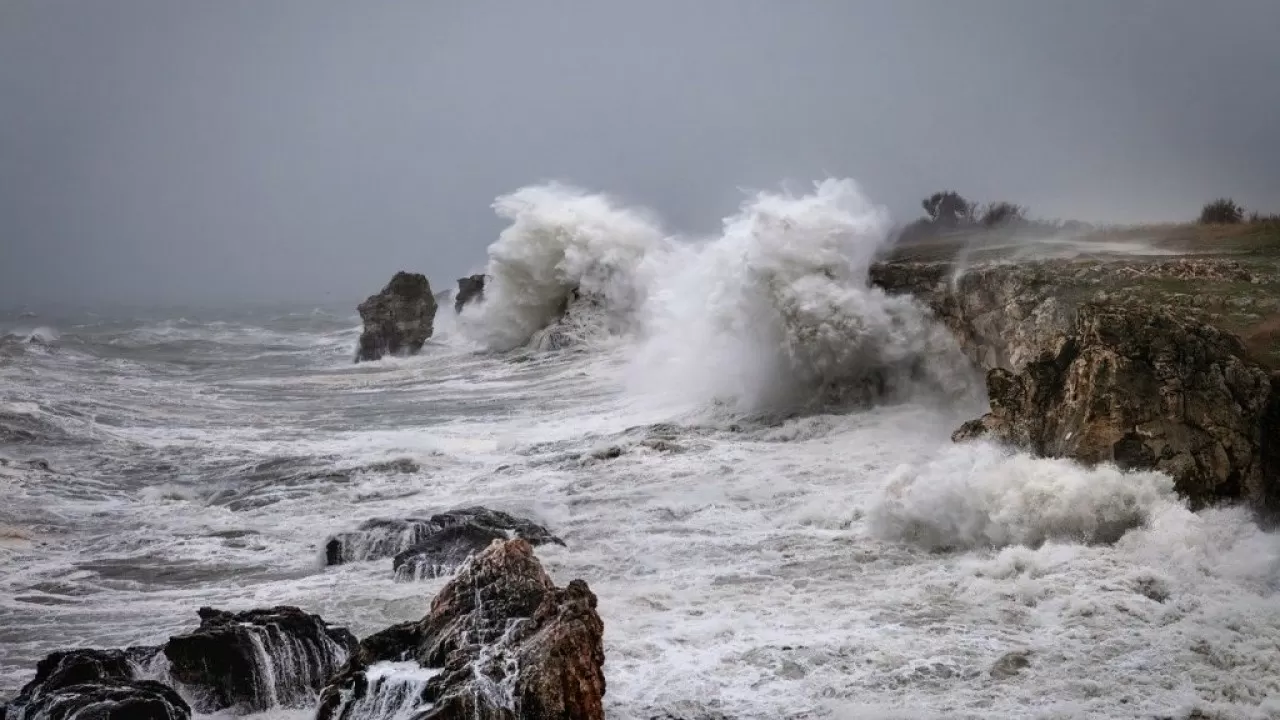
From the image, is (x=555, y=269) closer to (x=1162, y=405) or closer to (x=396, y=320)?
(x=396, y=320)

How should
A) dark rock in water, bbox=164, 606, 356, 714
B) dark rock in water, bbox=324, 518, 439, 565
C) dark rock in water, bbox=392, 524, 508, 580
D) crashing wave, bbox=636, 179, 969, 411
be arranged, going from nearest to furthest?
dark rock in water, bbox=164, 606, 356, 714 < dark rock in water, bbox=392, 524, 508, 580 < dark rock in water, bbox=324, 518, 439, 565 < crashing wave, bbox=636, 179, 969, 411

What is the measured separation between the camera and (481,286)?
4025cm

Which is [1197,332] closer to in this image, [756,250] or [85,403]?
[756,250]

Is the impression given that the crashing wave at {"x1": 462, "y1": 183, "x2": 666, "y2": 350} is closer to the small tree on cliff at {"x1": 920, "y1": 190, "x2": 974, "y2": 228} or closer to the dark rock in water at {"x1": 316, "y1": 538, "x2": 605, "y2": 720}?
the small tree on cliff at {"x1": 920, "y1": 190, "x2": 974, "y2": 228}

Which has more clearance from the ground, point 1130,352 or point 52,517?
point 1130,352

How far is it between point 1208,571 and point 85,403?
65.4 feet

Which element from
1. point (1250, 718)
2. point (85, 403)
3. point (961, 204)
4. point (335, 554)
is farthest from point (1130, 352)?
point (961, 204)

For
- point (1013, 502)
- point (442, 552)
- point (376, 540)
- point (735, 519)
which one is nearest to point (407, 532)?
point (376, 540)

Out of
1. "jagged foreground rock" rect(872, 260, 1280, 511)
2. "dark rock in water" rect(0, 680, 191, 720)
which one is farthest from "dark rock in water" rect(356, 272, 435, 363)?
"dark rock in water" rect(0, 680, 191, 720)

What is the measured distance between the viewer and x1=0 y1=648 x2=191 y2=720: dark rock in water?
5.72 meters

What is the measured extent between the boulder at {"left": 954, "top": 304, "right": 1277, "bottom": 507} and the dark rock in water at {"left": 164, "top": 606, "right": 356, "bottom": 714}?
6734 millimetres

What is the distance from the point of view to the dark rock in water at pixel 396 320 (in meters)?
32.2

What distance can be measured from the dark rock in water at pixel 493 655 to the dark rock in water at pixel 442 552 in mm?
2245

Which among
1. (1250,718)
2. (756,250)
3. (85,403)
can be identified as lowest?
(1250,718)
